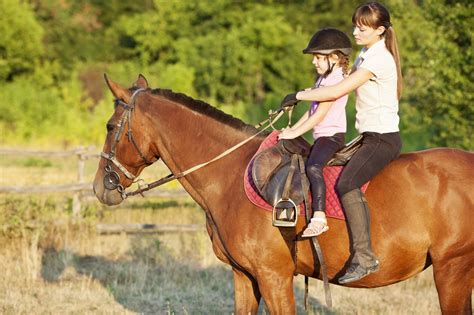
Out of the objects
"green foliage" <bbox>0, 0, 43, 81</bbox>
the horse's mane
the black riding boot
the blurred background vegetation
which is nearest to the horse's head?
the horse's mane

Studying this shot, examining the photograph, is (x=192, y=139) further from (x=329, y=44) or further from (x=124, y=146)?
(x=329, y=44)

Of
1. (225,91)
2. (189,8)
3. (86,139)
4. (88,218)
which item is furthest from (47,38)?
(88,218)

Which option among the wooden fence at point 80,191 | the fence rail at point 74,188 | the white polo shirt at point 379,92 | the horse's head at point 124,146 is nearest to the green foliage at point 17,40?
the fence rail at point 74,188

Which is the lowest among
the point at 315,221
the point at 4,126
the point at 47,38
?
the point at 315,221

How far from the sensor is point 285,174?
5.34 m

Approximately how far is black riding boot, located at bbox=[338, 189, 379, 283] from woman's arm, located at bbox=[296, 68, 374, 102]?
73cm

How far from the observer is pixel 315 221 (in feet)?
16.8

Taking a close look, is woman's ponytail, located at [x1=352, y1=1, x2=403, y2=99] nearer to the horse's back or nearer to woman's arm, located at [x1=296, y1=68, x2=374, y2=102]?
woman's arm, located at [x1=296, y1=68, x2=374, y2=102]

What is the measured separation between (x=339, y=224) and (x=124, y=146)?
1901 millimetres

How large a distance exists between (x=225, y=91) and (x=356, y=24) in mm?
30205

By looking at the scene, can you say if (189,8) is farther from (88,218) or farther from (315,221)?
(315,221)

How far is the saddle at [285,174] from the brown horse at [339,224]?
18cm

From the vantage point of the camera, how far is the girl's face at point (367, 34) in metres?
5.32

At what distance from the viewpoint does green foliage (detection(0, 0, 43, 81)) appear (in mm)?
33938
